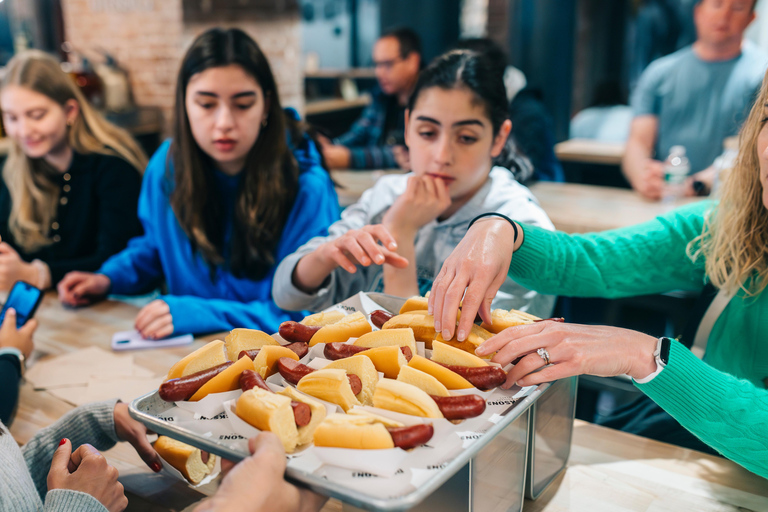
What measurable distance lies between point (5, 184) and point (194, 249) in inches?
39.7

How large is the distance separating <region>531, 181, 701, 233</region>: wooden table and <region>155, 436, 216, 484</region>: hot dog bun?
1924 millimetres

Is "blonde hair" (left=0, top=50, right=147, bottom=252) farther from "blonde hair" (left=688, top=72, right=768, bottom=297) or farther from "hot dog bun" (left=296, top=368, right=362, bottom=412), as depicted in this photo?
"blonde hair" (left=688, top=72, right=768, bottom=297)

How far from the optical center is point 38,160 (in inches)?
92.3

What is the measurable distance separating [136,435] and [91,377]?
1.28ft

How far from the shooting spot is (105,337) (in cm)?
158

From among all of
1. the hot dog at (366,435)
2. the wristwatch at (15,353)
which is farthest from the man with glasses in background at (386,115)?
the hot dog at (366,435)

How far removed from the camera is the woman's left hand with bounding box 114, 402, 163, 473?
39.2 inches

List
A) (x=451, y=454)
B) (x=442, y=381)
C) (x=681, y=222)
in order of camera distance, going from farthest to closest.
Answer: (x=681, y=222), (x=442, y=381), (x=451, y=454)

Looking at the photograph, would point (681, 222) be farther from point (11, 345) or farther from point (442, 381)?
point (11, 345)

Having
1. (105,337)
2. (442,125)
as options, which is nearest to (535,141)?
(442,125)

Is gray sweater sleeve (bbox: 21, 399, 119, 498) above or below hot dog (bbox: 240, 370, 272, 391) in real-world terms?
below

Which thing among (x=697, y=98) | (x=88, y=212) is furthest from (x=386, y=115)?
(x=88, y=212)

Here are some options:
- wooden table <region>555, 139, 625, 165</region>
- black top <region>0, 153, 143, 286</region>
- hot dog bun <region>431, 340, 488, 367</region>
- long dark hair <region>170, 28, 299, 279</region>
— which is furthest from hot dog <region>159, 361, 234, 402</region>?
wooden table <region>555, 139, 625, 165</region>

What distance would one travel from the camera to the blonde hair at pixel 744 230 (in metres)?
1.16
